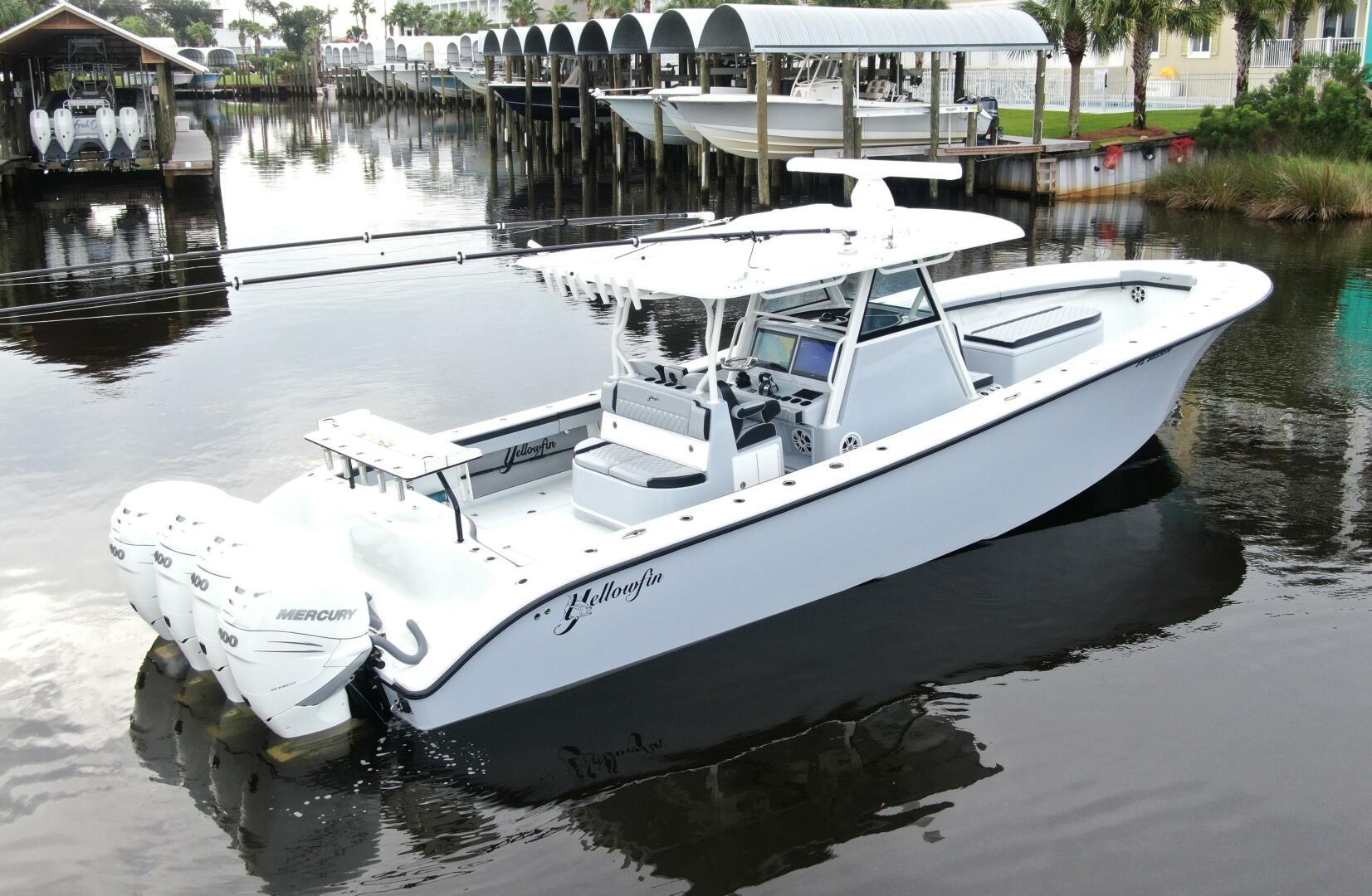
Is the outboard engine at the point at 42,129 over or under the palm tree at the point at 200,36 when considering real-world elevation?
under

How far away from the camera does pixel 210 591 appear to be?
564 centimetres

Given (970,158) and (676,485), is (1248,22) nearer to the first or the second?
(970,158)

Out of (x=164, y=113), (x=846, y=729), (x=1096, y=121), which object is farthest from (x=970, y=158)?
(x=846, y=729)

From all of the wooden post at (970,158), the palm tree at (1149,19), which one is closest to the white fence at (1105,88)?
the palm tree at (1149,19)

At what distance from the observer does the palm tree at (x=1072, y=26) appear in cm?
2577

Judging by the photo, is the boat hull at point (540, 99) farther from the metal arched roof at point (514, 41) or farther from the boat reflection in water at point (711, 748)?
the boat reflection in water at point (711, 748)

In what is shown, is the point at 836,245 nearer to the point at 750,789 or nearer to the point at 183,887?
the point at 750,789

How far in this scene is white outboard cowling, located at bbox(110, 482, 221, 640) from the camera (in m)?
6.18

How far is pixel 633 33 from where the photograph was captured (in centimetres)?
3000

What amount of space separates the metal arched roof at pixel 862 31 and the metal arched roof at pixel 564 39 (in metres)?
10.1

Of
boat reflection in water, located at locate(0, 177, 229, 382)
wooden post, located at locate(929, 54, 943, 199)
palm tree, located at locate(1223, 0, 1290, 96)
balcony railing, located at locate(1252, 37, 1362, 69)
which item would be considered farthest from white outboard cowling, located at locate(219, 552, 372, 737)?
balcony railing, located at locate(1252, 37, 1362, 69)

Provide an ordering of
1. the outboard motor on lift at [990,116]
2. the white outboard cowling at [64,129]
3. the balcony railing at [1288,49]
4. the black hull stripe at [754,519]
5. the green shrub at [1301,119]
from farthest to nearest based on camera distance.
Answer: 1. the balcony railing at [1288,49]
2. the white outboard cowling at [64,129]
3. the outboard motor on lift at [990,116]
4. the green shrub at [1301,119]
5. the black hull stripe at [754,519]

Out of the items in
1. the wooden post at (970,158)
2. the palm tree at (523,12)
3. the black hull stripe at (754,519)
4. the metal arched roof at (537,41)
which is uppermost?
the palm tree at (523,12)

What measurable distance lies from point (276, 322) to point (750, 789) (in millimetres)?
11748
